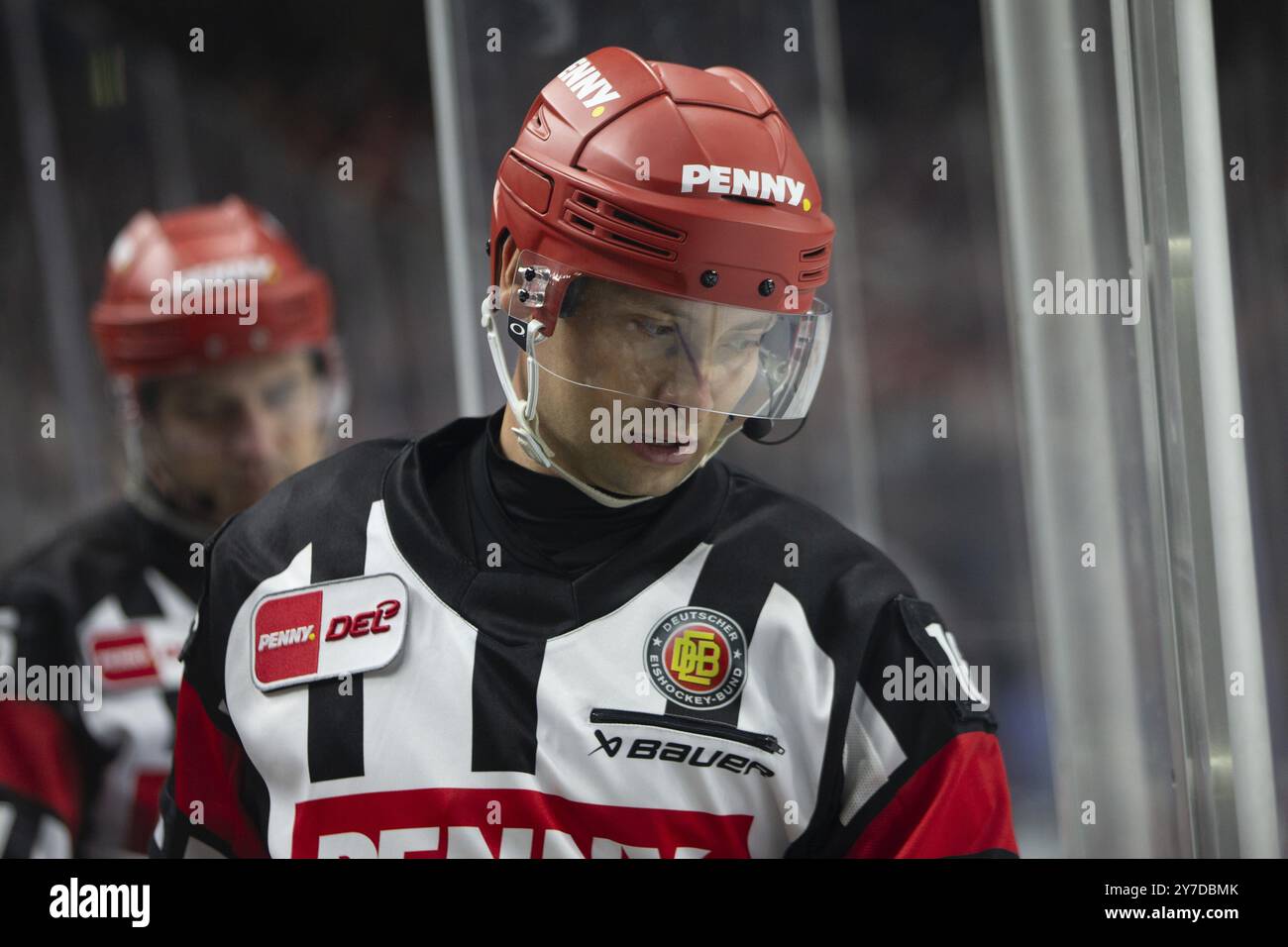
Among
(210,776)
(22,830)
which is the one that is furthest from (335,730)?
(22,830)

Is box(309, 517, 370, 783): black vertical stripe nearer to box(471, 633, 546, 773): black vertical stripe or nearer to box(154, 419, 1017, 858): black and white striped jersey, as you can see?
box(154, 419, 1017, 858): black and white striped jersey

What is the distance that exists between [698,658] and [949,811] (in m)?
0.29

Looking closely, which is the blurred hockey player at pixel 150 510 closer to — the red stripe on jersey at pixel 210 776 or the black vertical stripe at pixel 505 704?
the red stripe on jersey at pixel 210 776

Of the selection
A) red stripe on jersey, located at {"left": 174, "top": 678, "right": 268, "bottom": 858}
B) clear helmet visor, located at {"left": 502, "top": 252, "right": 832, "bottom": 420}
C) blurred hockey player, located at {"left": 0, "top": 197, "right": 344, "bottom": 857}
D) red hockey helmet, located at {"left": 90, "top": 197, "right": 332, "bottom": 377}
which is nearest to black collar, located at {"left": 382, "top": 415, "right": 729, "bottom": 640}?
clear helmet visor, located at {"left": 502, "top": 252, "right": 832, "bottom": 420}

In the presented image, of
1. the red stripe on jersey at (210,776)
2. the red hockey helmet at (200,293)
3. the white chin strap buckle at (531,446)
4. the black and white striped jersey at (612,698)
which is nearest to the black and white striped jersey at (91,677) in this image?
the red hockey helmet at (200,293)

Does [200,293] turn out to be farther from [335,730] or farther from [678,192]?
[678,192]

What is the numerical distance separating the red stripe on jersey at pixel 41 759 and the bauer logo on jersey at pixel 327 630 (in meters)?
0.75

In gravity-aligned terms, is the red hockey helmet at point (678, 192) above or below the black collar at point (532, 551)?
above

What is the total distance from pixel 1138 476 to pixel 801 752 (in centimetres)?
58

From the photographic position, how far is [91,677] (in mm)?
2256

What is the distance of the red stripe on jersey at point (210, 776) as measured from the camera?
5.07ft

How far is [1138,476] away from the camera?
1.65 m

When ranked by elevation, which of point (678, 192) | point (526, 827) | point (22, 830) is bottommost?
point (22, 830)

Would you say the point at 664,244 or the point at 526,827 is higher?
the point at 664,244
